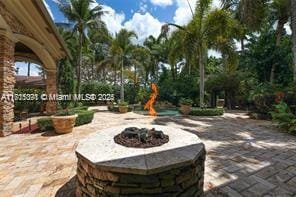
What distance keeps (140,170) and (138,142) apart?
40.5 inches

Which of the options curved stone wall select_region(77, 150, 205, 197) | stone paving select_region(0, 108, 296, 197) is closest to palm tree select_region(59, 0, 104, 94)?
stone paving select_region(0, 108, 296, 197)

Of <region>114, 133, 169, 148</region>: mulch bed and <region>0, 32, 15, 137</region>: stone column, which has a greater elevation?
<region>0, 32, 15, 137</region>: stone column

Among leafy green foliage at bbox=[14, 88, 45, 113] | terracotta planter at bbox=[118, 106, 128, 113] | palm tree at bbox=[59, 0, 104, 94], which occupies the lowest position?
terracotta planter at bbox=[118, 106, 128, 113]

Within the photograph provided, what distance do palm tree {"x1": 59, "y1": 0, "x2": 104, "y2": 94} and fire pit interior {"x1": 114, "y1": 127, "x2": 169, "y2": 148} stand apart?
15463mm

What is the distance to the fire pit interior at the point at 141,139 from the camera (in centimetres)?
342

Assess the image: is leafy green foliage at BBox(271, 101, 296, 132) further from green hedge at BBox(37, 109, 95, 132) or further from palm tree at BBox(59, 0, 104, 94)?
palm tree at BBox(59, 0, 104, 94)

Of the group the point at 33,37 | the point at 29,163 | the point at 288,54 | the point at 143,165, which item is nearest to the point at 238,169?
the point at 143,165

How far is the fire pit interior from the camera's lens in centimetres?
342

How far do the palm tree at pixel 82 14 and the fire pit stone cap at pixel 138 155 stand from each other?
1587 cm

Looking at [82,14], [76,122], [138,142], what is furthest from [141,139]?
[82,14]

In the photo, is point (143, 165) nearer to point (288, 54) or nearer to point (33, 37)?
point (33, 37)

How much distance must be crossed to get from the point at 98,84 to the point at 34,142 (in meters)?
18.0

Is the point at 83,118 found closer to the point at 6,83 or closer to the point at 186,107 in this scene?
the point at 6,83

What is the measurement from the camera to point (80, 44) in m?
17.9
